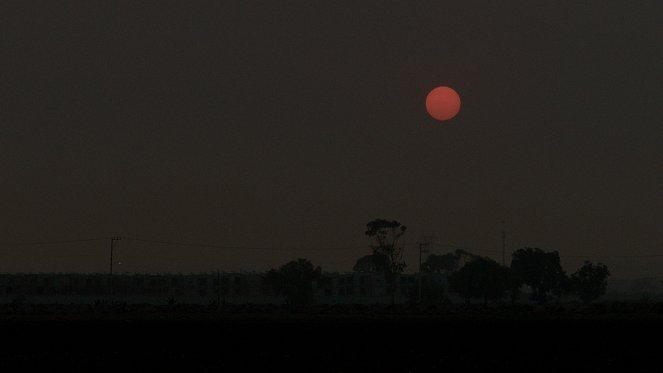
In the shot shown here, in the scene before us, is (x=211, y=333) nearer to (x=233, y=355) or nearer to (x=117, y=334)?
(x=117, y=334)

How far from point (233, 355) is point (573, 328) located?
42.7 metres

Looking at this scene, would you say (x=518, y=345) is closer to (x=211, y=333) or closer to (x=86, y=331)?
(x=211, y=333)

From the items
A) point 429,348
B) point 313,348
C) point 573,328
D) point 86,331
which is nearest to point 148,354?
point 313,348

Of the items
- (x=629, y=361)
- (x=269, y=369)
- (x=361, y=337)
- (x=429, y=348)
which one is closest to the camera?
(x=269, y=369)

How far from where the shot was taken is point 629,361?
5459 centimetres

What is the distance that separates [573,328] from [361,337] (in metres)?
23.1

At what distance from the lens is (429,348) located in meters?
64.3

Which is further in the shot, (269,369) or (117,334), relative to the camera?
(117,334)

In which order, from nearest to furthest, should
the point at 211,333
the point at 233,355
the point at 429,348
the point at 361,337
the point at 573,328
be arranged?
the point at 233,355 → the point at 429,348 → the point at 361,337 → the point at 211,333 → the point at 573,328

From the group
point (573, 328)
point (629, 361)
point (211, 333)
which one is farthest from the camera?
point (573, 328)

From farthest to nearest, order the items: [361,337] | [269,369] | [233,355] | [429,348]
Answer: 1. [361,337]
2. [429,348]
3. [233,355]
4. [269,369]

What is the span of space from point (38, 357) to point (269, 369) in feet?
42.1

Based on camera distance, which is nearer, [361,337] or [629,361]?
[629,361]

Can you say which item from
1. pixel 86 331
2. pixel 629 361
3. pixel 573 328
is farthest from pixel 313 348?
pixel 573 328
